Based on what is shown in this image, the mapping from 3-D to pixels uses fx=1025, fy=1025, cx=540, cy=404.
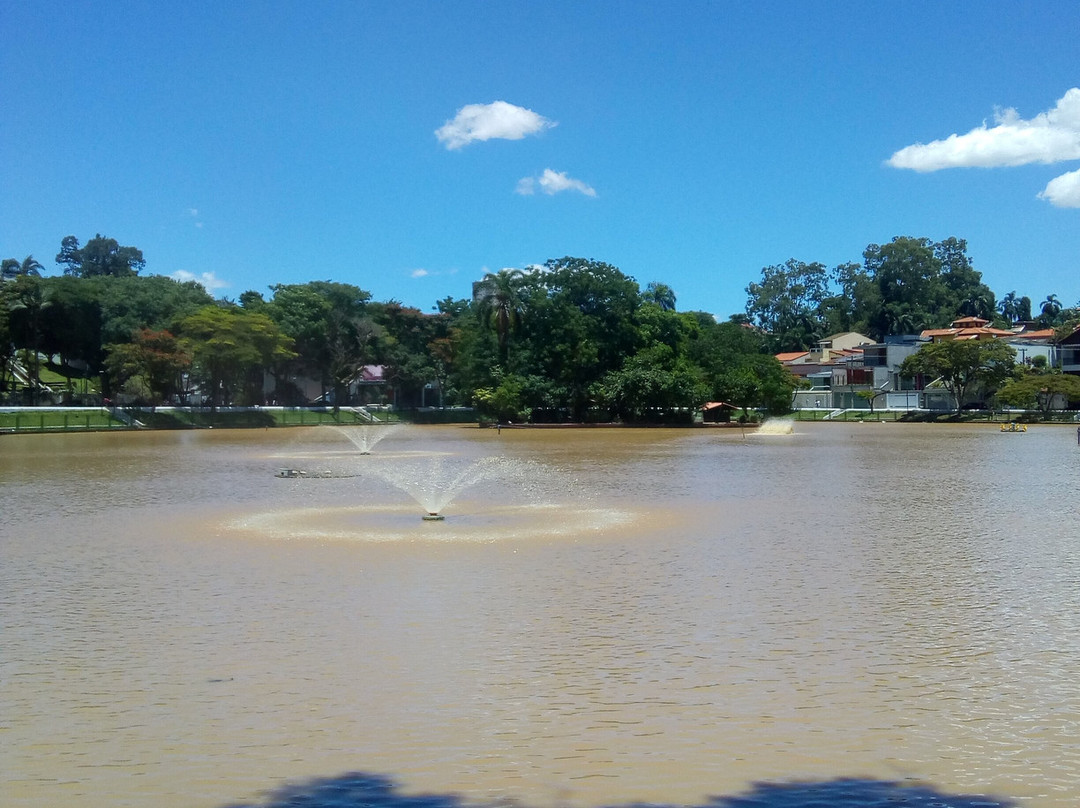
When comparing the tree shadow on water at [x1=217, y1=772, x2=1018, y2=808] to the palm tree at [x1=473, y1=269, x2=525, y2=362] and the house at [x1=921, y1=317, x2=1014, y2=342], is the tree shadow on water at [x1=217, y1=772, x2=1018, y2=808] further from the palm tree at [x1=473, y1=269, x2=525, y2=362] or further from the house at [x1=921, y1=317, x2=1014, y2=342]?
the house at [x1=921, y1=317, x2=1014, y2=342]

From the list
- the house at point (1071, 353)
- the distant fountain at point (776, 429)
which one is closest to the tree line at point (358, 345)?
the distant fountain at point (776, 429)

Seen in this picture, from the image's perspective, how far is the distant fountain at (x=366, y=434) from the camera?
43.9 metres

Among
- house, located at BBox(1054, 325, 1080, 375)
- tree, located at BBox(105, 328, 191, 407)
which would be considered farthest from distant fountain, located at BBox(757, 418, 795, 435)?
house, located at BBox(1054, 325, 1080, 375)

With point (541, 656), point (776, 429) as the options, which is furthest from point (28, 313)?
point (541, 656)

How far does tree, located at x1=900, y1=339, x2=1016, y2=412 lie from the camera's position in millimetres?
78438

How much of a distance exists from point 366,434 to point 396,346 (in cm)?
2954

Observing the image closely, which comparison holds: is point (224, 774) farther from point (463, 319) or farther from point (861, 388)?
point (861, 388)

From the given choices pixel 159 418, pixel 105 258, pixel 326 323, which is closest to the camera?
pixel 159 418

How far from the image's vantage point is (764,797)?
5.61 m

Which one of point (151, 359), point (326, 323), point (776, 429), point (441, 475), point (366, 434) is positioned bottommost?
point (441, 475)

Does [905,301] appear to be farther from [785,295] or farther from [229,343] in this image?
[229,343]

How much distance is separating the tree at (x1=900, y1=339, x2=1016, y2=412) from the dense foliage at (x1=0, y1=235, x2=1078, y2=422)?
11.5 meters

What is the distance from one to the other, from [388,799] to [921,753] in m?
3.24

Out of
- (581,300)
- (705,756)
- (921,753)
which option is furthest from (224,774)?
(581,300)
